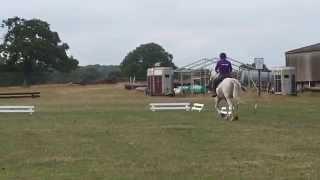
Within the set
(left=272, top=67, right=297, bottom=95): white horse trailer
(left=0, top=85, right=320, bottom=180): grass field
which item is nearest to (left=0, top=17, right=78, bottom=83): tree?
(left=272, top=67, right=297, bottom=95): white horse trailer

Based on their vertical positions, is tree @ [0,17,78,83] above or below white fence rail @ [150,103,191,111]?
above

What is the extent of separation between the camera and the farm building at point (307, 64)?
7412 centimetres

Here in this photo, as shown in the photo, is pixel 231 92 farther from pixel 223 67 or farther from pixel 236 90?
pixel 223 67

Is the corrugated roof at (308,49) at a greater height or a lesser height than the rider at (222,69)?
greater

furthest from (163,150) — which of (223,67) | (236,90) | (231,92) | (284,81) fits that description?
(284,81)

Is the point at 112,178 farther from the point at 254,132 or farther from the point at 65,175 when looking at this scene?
the point at 254,132

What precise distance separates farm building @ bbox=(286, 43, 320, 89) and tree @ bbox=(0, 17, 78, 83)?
39.9 meters

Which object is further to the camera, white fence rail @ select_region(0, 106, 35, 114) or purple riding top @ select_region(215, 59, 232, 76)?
white fence rail @ select_region(0, 106, 35, 114)

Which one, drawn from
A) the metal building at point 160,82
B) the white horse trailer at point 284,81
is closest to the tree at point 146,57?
the metal building at point 160,82

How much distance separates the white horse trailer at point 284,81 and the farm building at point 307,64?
6798mm

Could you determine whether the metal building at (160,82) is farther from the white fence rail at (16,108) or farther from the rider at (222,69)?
the rider at (222,69)

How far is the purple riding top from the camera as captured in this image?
88.7ft

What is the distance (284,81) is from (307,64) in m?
11.1

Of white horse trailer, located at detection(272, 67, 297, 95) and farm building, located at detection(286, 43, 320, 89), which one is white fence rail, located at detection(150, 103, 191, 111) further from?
farm building, located at detection(286, 43, 320, 89)
